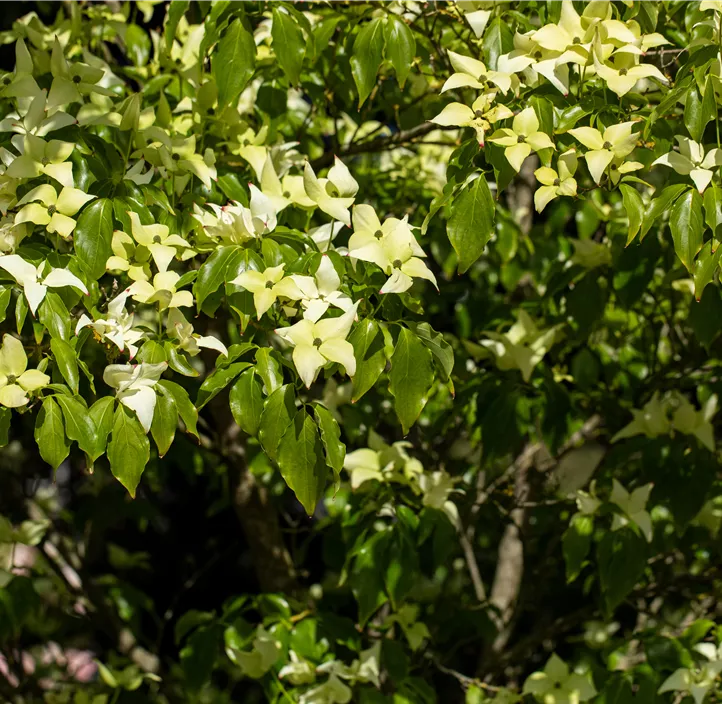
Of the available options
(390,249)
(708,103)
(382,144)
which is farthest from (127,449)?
(382,144)

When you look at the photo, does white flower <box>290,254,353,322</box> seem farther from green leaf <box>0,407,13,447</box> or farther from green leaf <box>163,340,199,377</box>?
green leaf <box>0,407,13,447</box>

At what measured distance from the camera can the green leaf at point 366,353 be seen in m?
1.02

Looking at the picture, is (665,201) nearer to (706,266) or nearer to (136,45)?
(706,266)

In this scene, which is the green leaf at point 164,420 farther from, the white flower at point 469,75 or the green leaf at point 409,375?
the white flower at point 469,75

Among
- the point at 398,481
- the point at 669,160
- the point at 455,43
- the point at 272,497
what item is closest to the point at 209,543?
the point at 272,497

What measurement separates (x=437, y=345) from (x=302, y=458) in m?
0.20

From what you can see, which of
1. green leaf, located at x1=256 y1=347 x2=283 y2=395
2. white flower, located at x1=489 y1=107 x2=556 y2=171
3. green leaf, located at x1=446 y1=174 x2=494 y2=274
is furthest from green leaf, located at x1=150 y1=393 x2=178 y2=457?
white flower, located at x1=489 y1=107 x2=556 y2=171

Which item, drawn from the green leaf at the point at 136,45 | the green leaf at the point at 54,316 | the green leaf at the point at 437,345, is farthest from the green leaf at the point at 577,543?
the green leaf at the point at 136,45

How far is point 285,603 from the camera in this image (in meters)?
1.67

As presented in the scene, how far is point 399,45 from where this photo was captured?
1.26 m

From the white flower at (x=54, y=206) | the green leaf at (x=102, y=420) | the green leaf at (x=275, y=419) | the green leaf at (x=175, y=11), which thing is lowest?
the green leaf at (x=275, y=419)

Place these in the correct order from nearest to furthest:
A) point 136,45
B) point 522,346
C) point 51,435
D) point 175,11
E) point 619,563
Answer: point 51,435
point 175,11
point 619,563
point 522,346
point 136,45

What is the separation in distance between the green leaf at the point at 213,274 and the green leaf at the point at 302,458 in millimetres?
183

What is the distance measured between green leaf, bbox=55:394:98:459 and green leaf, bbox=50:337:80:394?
0.06ft
